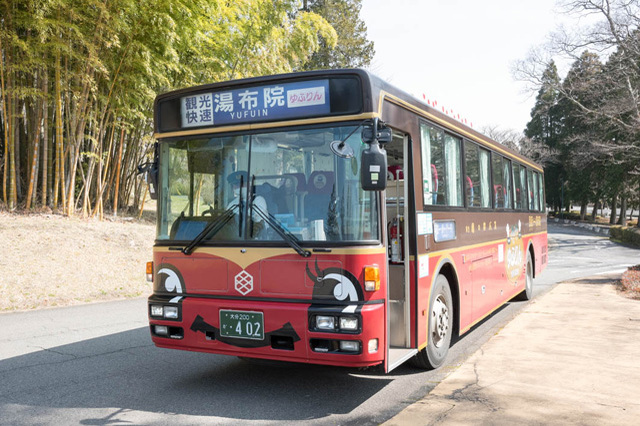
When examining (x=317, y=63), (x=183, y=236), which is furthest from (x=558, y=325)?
(x=317, y=63)

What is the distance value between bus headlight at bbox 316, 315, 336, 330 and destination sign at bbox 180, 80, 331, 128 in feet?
5.46

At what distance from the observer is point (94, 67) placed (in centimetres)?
1300

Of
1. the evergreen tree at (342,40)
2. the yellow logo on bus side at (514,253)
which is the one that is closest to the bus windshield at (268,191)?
the yellow logo on bus side at (514,253)

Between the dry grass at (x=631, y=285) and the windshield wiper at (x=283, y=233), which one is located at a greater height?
the windshield wiper at (x=283, y=233)

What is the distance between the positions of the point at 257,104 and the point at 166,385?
277 cm

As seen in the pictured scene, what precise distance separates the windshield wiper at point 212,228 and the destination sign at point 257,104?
0.81 metres

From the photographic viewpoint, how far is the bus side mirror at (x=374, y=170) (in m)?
4.20

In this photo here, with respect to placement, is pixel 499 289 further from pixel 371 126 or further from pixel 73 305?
pixel 73 305

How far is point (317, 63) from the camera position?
3419 centimetres

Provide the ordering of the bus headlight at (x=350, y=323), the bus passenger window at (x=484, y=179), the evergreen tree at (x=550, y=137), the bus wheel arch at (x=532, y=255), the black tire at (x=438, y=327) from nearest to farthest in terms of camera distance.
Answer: the bus headlight at (x=350, y=323) < the black tire at (x=438, y=327) < the bus passenger window at (x=484, y=179) < the bus wheel arch at (x=532, y=255) < the evergreen tree at (x=550, y=137)

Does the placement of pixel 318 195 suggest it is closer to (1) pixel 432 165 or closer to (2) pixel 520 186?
(1) pixel 432 165

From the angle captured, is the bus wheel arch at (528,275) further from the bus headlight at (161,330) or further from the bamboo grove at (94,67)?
the bamboo grove at (94,67)

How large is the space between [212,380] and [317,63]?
30.7 m

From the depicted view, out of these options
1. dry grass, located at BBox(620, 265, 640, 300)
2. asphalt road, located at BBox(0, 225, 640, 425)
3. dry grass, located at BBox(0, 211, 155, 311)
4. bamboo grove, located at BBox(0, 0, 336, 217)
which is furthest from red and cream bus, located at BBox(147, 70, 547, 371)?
bamboo grove, located at BBox(0, 0, 336, 217)
